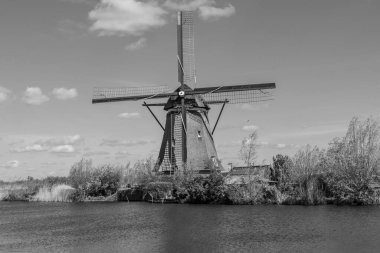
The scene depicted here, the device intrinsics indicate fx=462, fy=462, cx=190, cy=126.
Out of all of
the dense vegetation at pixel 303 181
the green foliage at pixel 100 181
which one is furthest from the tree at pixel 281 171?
the green foliage at pixel 100 181

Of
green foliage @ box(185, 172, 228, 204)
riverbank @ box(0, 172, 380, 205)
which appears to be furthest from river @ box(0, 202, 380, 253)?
green foliage @ box(185, 172, 228, 204)

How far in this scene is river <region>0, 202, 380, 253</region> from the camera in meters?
19.3

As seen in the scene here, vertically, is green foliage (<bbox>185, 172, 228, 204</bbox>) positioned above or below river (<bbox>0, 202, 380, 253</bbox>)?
above

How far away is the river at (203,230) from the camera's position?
19.3 m

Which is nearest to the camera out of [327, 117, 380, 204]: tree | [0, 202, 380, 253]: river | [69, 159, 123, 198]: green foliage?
[0, 202, 380, 253]: river

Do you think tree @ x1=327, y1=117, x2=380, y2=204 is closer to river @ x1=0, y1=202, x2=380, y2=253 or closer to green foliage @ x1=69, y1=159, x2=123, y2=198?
river @ x1=0, y1=202, x2=380, y2=253

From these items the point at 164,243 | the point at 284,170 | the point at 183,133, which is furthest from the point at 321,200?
the point at 164,243

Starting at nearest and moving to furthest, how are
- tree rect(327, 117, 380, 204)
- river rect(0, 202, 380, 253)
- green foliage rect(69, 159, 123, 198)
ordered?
river rect(0, 202, 380, 253)
tree rect(327, 117, 380, 204)
green foliage rect(69, 159, 123, 198)

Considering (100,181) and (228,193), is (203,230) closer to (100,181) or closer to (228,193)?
Answer: (228,193)

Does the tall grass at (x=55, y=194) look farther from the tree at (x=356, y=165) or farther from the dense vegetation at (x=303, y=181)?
the tree at (x=356, y=165)

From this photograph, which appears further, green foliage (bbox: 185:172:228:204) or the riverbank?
green foliage (bbox: 185:172:228:204)

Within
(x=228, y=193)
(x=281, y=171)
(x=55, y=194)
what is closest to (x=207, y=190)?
(x=228, y=193)

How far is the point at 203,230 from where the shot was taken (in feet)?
76.6

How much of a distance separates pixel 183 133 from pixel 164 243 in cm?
2360
